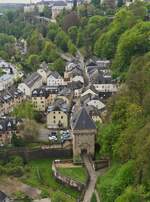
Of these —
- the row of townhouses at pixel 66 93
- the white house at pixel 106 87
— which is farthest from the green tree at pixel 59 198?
the white house at pixel 106 87

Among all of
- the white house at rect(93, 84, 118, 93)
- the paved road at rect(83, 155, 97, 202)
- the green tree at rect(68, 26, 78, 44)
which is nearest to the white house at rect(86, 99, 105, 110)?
the white house at rect(93, 84, 118, 93)

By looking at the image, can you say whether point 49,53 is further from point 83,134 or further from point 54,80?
point 83,134

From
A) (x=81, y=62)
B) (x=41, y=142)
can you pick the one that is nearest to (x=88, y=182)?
(x=41, y=142)

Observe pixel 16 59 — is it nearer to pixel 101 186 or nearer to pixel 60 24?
pixel 60 24

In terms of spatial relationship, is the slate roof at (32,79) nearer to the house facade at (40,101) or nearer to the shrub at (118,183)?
the house facade at (40,101)

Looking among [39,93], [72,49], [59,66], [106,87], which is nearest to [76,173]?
[39,93]
